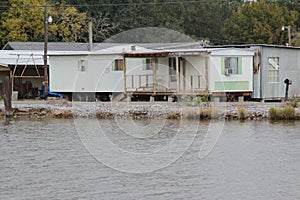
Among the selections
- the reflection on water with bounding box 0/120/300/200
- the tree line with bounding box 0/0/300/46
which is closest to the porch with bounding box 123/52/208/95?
the reflection on water with bounding box 0/120/300/200

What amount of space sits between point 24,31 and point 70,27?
17.7 ft

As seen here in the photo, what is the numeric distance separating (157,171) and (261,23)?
1949 inches

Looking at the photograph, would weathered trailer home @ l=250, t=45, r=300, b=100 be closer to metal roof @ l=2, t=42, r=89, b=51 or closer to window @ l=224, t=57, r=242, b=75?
window @ l=224, t=57, r=242, b=75

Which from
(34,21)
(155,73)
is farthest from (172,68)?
(34,21)

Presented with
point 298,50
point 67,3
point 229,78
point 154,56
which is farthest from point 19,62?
point 67,3

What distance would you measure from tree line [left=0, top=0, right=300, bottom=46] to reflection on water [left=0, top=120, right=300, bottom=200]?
3320cm

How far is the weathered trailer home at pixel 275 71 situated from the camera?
3759cm

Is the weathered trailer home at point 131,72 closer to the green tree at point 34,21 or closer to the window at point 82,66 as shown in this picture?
the window at point 82,66

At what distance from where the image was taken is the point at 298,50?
4012cm

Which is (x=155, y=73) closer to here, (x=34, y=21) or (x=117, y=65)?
(x=117, y=65)

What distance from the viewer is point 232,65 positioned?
123 ft

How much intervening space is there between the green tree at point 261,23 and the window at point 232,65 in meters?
27.5

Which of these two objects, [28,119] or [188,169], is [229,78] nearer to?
[28,119]

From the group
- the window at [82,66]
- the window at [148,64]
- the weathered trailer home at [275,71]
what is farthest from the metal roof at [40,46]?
the weathered trailer home at [275,71]
